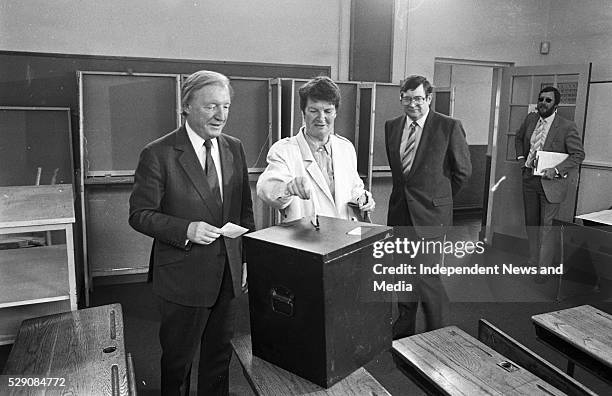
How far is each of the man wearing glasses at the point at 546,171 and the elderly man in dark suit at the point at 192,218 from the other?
10.1 feet

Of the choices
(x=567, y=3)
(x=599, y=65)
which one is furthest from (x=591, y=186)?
(x=567, y=3)

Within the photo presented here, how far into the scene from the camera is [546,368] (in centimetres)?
167

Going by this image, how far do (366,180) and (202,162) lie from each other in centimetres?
268

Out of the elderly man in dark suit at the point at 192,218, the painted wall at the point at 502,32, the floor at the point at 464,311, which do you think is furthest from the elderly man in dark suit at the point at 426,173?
the painted wall at the point at 502,32

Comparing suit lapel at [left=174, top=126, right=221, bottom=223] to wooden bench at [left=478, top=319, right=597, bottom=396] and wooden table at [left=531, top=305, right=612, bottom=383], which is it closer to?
wooden bench at [left=478, top=319, right=597, bottom=396]

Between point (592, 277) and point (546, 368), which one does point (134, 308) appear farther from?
point (592, 277)

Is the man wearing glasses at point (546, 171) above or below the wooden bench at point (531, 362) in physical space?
above

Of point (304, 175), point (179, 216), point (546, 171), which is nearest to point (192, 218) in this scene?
point (179, 216)

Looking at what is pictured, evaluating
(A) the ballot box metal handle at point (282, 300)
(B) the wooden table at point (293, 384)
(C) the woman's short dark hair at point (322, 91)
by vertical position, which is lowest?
(B) the wooden table at point (293, 384)

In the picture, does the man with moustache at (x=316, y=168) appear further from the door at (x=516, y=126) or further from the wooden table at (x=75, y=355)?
the door at (x=516, y=126)

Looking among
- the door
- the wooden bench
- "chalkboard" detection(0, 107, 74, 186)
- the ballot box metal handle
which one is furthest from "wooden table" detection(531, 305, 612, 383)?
"chalkboard" detection(0, 107, 74, 186)

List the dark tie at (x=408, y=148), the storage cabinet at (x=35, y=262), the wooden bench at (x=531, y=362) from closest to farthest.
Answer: the wooden bench at (x=531, y=362) < the storage cabinet at (x=35, y=262) < the dark tie at (x=408, y=148)

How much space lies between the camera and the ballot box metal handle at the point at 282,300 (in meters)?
1.22

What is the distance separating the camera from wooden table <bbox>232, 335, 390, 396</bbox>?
4.11ft
